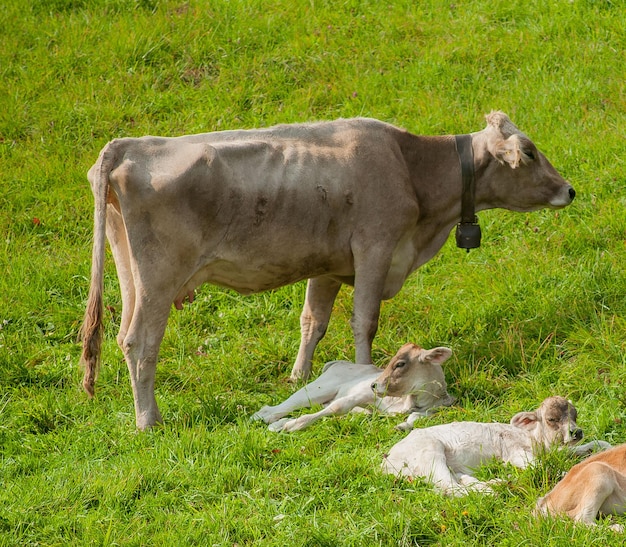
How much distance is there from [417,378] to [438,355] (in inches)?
9.1

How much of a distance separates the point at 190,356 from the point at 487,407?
3.05 meters

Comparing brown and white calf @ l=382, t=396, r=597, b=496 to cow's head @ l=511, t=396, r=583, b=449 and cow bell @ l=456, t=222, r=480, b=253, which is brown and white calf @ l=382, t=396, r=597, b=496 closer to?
cow's head @ l=511, t=396, r=583, b=449

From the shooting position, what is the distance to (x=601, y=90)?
43.5ft

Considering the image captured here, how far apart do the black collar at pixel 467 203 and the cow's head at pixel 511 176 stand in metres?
0.09

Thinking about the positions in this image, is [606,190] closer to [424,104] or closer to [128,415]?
[424,104]

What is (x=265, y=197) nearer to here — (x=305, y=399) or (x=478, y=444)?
(x=305, y=399)

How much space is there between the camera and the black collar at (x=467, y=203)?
9766 mm

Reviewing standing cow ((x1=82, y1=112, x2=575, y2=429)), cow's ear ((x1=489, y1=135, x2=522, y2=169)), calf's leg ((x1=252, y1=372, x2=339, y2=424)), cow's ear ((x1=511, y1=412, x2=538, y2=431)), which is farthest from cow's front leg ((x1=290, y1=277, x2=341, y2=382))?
cow's ear ((x1=511, y1=412, x2=538, y2=431))

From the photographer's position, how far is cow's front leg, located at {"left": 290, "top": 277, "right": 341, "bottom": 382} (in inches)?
380

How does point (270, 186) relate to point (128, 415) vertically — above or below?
above

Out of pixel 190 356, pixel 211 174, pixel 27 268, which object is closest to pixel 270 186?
pixel 211 174

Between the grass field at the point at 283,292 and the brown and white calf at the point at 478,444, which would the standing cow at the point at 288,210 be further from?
the brown and white calf at the point at 478,444

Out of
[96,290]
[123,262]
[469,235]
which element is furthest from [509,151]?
[96,290]

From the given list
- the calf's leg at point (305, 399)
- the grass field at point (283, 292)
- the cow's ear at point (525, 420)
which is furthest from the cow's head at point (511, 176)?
the cow's ear at point (525, 420)
